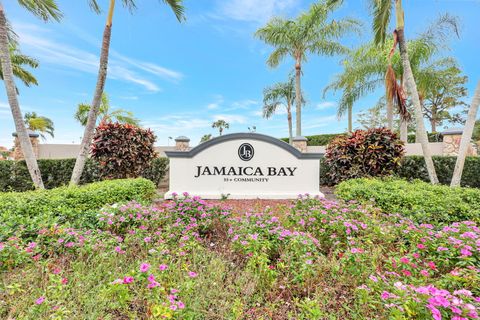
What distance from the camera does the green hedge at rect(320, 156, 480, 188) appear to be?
7.74 m

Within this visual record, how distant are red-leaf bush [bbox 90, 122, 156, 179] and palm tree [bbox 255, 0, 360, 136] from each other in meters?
9.15

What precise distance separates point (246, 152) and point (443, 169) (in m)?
6.94

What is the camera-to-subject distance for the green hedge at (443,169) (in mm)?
7742

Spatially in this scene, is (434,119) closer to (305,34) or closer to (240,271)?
(305,34)

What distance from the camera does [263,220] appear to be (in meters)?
3.19

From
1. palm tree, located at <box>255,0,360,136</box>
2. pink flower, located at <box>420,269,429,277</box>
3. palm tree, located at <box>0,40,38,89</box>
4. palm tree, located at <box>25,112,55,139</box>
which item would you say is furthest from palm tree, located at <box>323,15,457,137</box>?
palm tree, located at <box>25,112,55,139</box>

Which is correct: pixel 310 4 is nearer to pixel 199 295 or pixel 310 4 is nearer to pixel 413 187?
pixel 413 187

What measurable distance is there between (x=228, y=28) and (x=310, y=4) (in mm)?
5986

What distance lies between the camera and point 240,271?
95.0 inches

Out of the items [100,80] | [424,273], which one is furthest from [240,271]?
[100,80]

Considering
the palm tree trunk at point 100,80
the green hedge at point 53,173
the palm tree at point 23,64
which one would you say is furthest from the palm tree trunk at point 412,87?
the palm tree at point 23,64

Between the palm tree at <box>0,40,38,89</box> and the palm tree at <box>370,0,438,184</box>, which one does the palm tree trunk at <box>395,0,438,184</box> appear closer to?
the palm tree at <box>370,0,438,184</box>

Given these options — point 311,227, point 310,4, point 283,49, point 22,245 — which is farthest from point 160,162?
point 310,4

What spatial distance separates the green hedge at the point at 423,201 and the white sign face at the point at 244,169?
1653mm
